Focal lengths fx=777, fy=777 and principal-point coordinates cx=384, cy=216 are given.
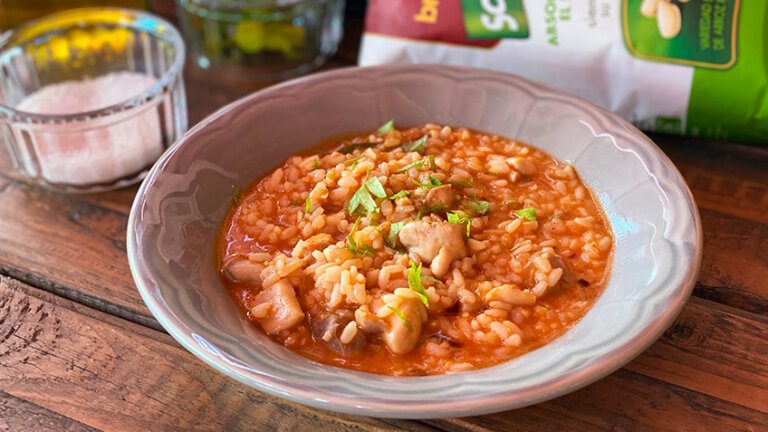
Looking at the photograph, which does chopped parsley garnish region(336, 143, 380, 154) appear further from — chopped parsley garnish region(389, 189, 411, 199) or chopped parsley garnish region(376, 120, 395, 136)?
chopped parsley garnish region(389, 189, 411, 199)

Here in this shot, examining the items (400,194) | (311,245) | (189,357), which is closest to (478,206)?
(400,194)

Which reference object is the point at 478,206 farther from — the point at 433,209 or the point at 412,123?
the point at 412,123

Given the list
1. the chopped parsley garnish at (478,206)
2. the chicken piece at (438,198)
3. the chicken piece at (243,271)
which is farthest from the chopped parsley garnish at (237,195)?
the chopped parsley garnish at (478,206)

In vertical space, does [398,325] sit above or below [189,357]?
above

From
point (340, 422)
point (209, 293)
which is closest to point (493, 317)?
point (340, 422)

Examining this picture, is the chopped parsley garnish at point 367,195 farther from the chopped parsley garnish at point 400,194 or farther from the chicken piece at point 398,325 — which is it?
the chicken piece at point 398,325

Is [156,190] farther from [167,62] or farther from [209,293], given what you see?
[167,62]
